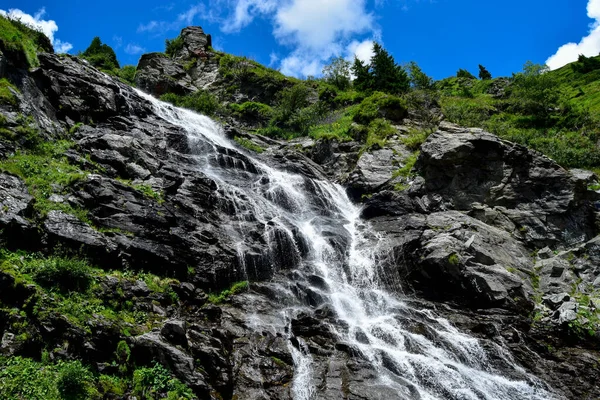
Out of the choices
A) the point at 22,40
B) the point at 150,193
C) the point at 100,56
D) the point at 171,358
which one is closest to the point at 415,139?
the point at 150,193

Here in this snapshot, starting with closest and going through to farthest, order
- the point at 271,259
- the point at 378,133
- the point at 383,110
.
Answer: the point at 271,259
the point at 378,133
the point at 383,110

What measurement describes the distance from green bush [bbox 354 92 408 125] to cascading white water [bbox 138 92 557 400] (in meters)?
11.3

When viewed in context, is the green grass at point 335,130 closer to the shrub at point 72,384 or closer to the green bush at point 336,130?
the green bush at point 336,130

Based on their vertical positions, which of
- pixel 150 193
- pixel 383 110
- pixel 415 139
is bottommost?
pixel 150 193

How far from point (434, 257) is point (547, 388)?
733 cm

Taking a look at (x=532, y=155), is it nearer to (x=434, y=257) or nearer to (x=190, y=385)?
(x=434, y=257)

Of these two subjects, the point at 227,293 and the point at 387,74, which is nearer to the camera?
the point at 227,293

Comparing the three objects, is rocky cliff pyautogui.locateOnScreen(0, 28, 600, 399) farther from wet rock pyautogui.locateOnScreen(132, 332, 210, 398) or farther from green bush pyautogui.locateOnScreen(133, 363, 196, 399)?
green bush pyautogui.locateOnScreen(133, 363, 196, 399)

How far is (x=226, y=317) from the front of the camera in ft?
48.1

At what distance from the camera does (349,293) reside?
58.9 feet

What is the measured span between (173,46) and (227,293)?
5407 cm

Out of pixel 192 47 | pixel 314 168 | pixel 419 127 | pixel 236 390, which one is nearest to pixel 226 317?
pixel 236 390

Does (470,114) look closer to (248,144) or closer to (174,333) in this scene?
(248,144)

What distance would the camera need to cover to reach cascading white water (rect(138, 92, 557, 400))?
12609mm
